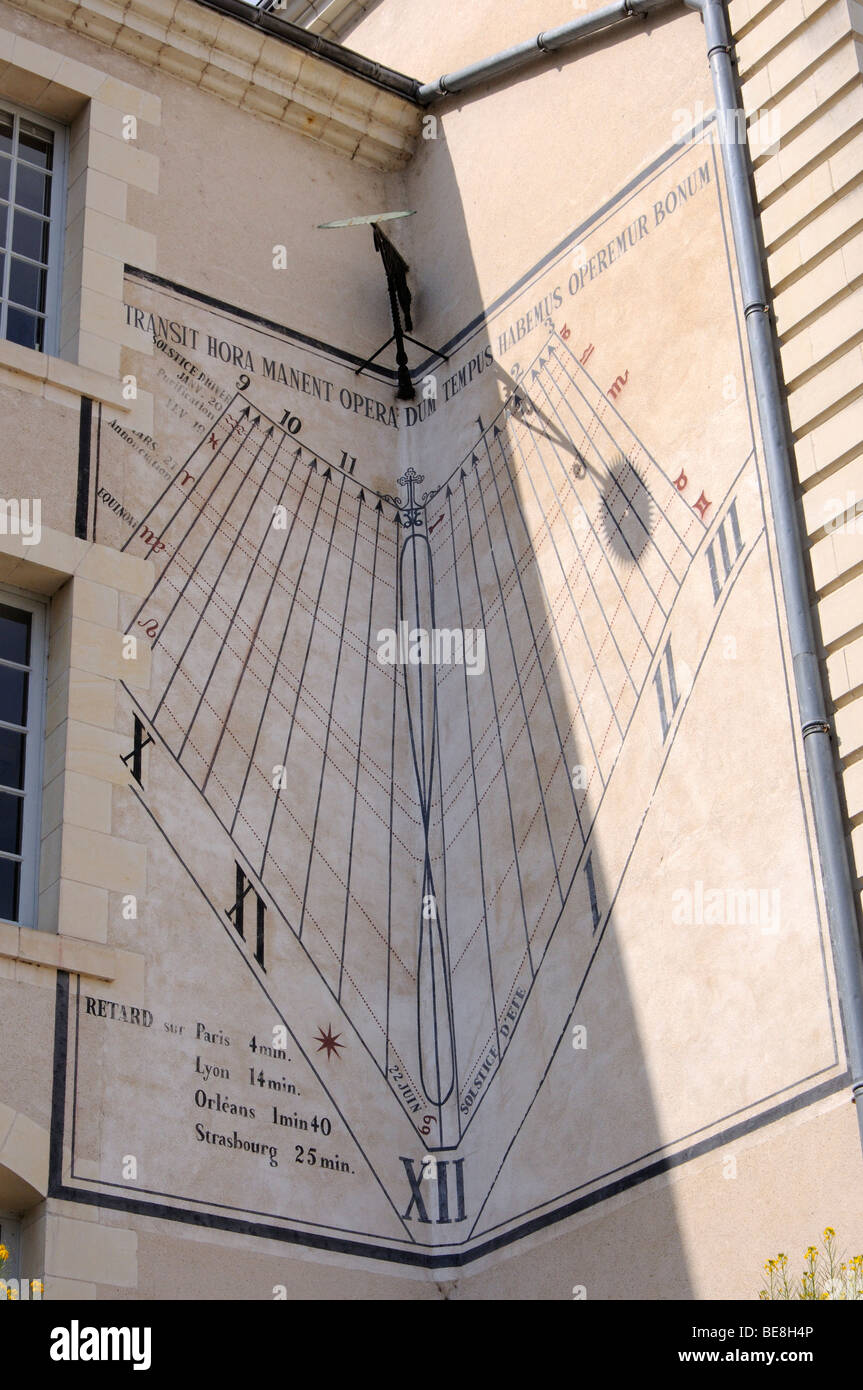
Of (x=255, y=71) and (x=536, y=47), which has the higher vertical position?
(x=255, y=71)

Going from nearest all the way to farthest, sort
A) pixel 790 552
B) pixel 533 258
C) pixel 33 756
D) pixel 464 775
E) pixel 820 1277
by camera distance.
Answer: pixel 820 1277 < pixel 790 552 < pixel 33 756 < pixel 464 775 < pixel 533 258

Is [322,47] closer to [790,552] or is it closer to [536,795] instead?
[536,795]

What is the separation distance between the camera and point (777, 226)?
24.8 feet

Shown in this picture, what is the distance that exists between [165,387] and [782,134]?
2.51 meters

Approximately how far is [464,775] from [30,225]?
110 inches

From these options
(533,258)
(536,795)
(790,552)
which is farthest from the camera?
(533,258)

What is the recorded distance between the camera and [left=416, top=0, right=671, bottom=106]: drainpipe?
8.59 m

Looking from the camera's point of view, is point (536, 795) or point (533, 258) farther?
point (533, 258)

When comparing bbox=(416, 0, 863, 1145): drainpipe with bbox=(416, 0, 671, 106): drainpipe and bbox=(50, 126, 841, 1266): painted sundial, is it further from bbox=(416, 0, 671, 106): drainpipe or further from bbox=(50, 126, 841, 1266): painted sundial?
bbox=(50, 126, 841, 1266): painted sundial

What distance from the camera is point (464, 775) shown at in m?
8.24

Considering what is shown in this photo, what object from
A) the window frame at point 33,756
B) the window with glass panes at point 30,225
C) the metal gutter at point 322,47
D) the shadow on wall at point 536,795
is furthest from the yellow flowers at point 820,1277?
the metal gutter at point 322,47

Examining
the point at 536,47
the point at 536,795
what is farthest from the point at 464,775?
the point at 536,47

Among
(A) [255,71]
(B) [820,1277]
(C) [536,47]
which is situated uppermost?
(A) [255,71]
